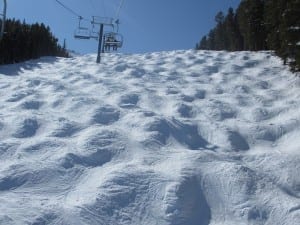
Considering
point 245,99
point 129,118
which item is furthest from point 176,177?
point 245,99

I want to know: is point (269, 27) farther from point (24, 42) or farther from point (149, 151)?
point (149, 151)

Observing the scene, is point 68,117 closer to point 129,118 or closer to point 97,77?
point 129,118

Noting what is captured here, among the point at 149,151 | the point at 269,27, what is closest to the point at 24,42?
the point at 269,27

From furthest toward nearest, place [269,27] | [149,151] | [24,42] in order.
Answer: [24,42]
[269,27]
[149,151]

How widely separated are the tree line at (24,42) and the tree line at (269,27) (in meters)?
11.0

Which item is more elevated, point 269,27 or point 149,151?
point 269,27

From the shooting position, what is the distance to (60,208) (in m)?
5.29

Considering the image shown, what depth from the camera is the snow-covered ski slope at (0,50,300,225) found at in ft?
17.9

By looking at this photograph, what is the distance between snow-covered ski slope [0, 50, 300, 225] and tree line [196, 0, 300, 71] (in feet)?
3.91

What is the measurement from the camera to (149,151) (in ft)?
23.8

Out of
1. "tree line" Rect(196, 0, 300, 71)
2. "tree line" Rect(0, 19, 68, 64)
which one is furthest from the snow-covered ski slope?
"tree line" Rect(0, 19, 68, 64)

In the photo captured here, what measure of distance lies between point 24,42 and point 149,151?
13933 millimetres

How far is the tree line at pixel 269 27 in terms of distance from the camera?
42.0 ft

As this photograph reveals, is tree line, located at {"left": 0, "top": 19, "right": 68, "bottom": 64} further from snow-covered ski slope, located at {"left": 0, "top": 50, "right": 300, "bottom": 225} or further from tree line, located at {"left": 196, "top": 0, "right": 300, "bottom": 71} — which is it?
tree line, located at {"left": 196, "top": 0, "right": 300, "bottom": 71}
